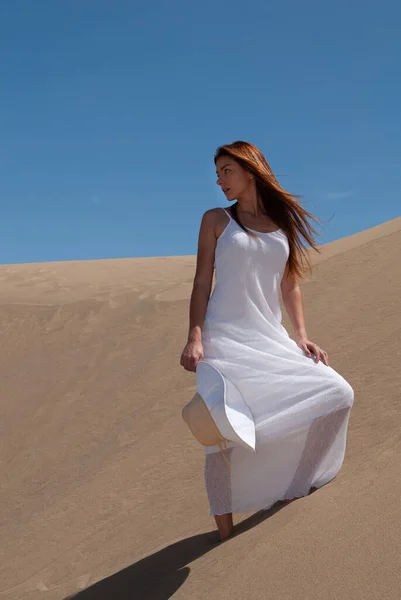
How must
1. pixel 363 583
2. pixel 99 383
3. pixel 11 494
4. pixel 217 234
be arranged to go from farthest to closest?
pixel 99 383 < pixel 11 494 < pixel 217 234 < pixel 363 583

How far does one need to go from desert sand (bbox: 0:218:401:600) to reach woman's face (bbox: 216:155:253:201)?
4.21ft

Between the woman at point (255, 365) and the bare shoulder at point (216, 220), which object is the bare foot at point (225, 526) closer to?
the woman at point (255, 365)

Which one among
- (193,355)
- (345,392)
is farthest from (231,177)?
(345,392)

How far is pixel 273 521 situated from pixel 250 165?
1.43 m

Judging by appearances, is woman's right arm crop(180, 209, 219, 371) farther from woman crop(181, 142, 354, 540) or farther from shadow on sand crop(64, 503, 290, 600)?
shadow on sand crop(64, 503, 290, 600)

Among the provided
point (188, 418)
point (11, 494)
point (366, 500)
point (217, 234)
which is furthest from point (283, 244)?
point (11, 494)

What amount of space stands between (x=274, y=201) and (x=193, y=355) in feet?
2.59

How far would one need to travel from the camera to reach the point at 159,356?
22.6 feet

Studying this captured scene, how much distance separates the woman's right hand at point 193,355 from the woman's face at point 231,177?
652 mm

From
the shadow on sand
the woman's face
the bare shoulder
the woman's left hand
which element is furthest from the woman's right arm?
the shadow on sand

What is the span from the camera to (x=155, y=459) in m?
4.85

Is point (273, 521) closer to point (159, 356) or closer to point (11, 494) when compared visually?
point (11, 494)

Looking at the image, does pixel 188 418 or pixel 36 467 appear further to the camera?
pixel 36 467

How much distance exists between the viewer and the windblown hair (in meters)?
3.02
